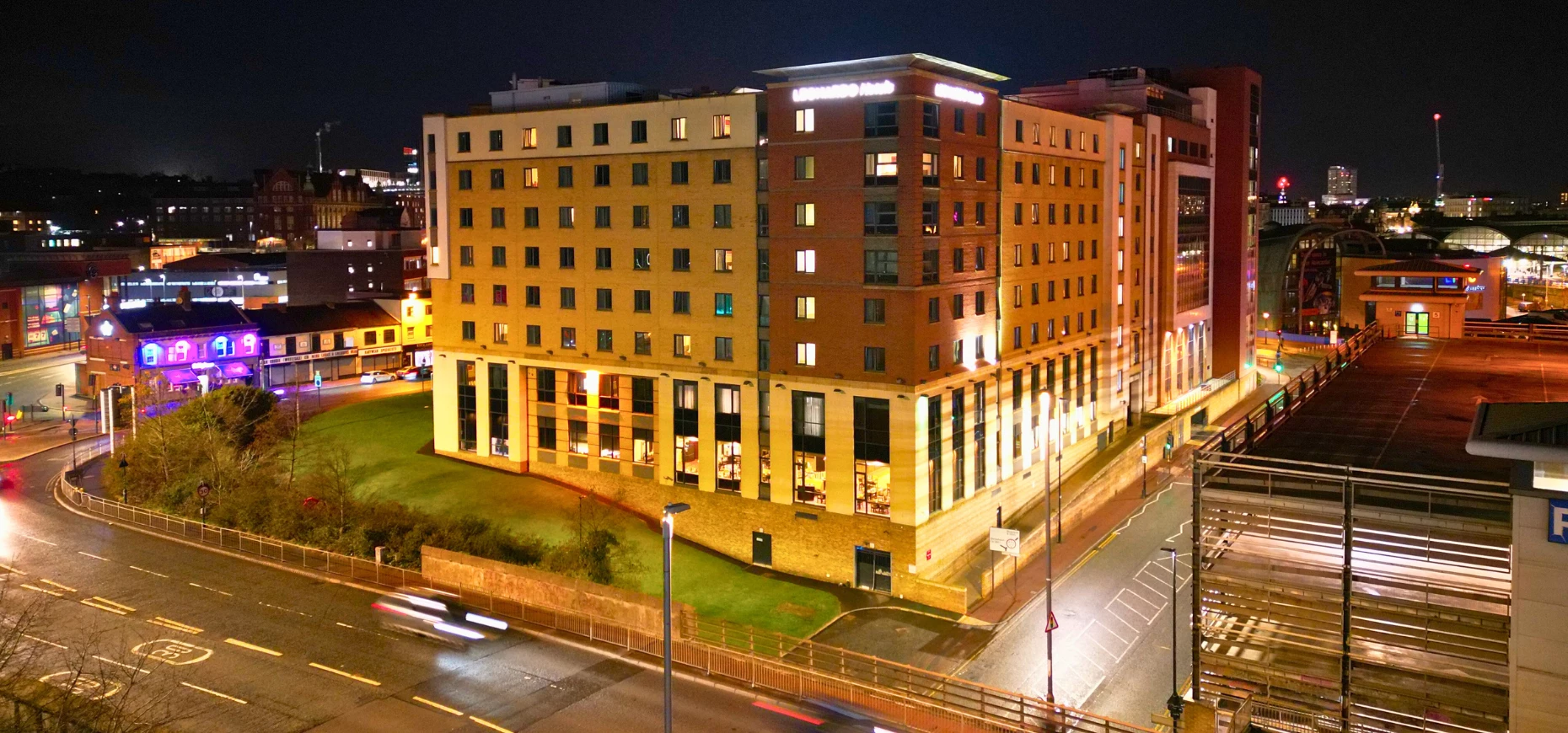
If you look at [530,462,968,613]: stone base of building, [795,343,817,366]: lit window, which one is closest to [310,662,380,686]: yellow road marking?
[530,462,968,613]: stone base of building

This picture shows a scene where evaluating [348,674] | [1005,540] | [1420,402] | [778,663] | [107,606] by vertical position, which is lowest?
[348,674]

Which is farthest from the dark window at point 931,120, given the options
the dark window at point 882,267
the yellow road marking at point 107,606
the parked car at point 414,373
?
the parked car at point 414,373

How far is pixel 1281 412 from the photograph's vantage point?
35219 mm

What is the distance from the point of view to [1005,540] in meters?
44.7

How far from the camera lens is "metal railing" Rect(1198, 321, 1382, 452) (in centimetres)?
2788

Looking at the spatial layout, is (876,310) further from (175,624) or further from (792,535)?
(175,624)

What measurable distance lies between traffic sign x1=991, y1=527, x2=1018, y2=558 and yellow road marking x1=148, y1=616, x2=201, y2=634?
2884cm

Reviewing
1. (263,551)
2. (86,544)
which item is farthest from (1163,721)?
(86,544)

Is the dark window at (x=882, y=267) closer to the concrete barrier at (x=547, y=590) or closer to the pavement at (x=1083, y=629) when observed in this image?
the pavement at (x=1083, y=629)

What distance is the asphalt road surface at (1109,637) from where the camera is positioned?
36.4 m

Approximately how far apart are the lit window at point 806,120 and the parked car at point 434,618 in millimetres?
24630

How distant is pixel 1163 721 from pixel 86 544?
43231 millimetres

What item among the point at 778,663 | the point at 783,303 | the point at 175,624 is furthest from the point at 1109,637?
the point at 175,624

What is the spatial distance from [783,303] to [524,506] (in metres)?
16.0
